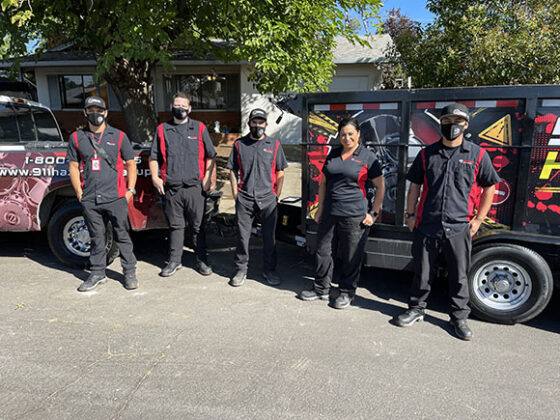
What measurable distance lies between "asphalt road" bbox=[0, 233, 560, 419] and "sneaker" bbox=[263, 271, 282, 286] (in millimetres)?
113

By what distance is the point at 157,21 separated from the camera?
666cm

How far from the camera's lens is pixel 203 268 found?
16.9 ft

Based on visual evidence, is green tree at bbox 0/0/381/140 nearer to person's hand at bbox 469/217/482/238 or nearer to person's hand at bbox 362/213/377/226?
person's hand at bbox 362/213/377/226

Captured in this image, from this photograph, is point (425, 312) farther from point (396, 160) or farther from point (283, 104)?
point (283, 104)

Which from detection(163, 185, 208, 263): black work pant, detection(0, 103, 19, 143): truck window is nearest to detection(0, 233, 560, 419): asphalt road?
detection(163, 185, 208, 263): black work pant

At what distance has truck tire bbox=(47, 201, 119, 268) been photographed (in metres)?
5.24

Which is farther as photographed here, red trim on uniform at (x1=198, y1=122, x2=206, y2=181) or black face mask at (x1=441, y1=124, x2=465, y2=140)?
red trim on uniform at (x1=198, y1=122, x2=206, y2=181)

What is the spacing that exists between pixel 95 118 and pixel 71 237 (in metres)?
1.59

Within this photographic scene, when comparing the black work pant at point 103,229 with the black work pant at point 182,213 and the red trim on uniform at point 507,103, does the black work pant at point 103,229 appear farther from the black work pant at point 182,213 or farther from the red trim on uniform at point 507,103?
the red trim on uniform at point 507,103

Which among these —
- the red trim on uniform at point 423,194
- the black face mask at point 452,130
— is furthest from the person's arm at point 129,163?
the black face mask at point 452,130

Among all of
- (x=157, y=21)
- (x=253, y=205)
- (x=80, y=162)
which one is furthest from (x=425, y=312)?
(x=157, y=21)

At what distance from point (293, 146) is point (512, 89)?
11998mm

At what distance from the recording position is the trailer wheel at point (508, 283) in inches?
149

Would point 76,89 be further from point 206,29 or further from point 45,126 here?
point 45,126
